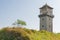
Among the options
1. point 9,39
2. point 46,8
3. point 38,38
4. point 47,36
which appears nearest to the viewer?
point 9,39

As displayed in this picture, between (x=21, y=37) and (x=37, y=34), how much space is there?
9.35 feet

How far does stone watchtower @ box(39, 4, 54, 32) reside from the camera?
4397 centimetres

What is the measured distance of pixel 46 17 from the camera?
4438cm

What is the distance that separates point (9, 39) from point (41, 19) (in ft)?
96.5

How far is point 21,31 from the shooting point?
1680 centimetres

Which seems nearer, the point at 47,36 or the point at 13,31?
the point at 13,31

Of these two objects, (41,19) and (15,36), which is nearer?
(15,36)

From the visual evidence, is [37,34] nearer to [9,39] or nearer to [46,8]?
[9,39]

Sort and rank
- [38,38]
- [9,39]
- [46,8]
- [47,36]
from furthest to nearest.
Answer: [46,8] → [47,36] → [38,38] → [9,39]

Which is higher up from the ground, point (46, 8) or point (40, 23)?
point (46, 8)

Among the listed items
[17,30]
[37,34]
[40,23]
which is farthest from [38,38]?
[40,23]

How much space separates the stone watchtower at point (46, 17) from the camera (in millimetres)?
43969

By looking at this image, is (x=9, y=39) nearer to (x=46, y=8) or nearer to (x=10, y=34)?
(x=10, y=34)

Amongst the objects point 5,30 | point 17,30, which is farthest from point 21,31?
point 5,30
